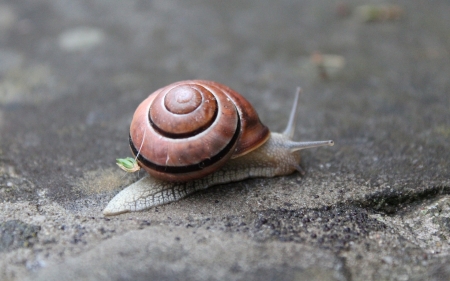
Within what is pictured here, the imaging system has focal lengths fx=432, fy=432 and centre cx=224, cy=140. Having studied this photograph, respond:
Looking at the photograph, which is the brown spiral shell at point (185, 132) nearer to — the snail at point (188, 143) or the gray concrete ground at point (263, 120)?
the snail at point (188, 143)

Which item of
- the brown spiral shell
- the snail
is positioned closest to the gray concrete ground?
the snail

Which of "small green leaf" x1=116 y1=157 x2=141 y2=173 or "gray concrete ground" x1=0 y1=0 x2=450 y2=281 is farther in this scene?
"small green leaf" x1=116 y1=157 x2=141 y2=173

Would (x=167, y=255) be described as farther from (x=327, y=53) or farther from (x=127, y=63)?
(x=327, y=53)

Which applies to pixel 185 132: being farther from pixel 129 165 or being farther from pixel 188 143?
pixel 129 165

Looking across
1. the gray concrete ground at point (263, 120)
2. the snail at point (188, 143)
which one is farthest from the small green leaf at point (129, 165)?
the gray concrete ground at point (263, 120)

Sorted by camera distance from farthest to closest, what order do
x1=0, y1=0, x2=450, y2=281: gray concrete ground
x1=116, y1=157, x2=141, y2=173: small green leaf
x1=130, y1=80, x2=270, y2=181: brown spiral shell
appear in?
x1=116, y1=157, x2=141, y2=173: small green leaf
x1=130, y1=80, x2=270, y2=181: brown spiral shell
x1=0, y1=0, x2=450, y2=281: gray concrete ground

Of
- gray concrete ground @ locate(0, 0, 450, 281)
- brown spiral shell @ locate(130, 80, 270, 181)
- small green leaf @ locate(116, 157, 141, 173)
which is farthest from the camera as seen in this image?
small green leaf @ locate(116, 157, 141, 173)

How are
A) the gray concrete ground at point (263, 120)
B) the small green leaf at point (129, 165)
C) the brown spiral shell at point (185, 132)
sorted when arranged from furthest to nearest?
the small green leaf at point (129, 165) < the brown spiral shell at point (185, 132) < the gray concrete ground at point (263, 120)

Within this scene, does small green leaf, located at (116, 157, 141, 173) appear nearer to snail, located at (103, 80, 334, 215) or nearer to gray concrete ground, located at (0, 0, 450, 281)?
snail, located at (103, 80, 334, 215)
